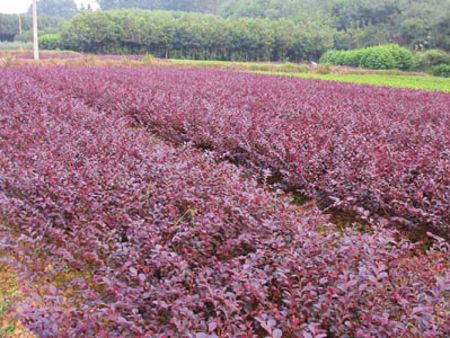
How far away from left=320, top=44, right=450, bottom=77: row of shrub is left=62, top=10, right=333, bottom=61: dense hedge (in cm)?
596

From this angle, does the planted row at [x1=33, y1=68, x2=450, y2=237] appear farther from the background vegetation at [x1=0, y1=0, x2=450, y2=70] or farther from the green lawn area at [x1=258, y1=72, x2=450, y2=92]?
the background vegetation at [x1=0, y1=0, x2=450, y2=70]

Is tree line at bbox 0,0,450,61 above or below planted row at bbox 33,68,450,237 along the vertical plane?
above

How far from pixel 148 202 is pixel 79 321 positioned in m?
1.31

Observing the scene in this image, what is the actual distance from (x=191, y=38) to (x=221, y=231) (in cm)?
4877

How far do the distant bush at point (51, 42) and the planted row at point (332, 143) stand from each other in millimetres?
44342

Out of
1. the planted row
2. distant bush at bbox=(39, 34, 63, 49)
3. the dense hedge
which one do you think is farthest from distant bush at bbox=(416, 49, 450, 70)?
distant bush at bbox=(39, 34, 63, 49)

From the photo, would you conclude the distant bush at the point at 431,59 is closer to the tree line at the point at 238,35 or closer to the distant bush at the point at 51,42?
the tree line at the point at 238,35

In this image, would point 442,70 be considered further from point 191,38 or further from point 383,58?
point 191,38

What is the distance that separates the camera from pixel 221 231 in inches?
122

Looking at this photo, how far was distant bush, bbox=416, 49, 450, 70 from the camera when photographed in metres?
38.3

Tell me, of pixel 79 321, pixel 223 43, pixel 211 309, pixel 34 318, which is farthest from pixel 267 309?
pixel 223 43

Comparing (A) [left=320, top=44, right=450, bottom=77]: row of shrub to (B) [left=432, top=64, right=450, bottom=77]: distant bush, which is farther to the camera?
(A) [left=320, top=44, right=450, bottom=77]: row of shrub

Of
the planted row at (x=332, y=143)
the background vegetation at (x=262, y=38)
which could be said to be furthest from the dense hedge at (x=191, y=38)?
the planted row at (x=332, y=143)

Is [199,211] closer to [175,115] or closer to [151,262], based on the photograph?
[151,262]
